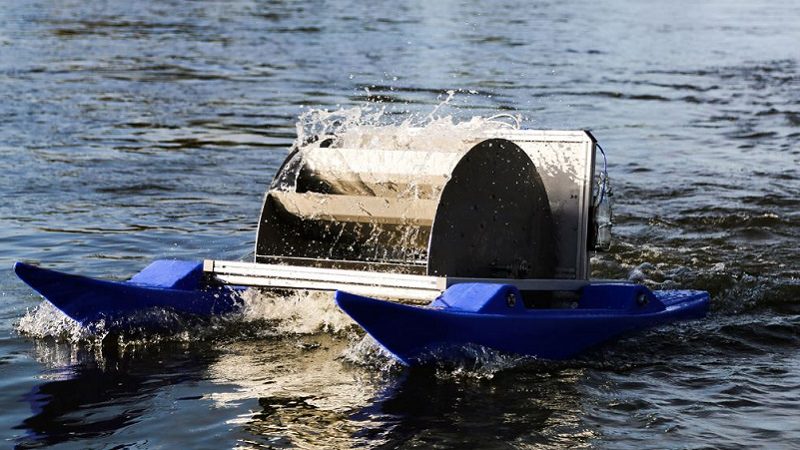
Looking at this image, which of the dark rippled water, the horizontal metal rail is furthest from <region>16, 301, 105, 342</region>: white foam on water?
the horizontal metal rail

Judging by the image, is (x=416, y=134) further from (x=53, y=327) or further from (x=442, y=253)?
(x=53, y=327)

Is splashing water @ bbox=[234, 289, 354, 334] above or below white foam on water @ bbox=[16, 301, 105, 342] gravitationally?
above

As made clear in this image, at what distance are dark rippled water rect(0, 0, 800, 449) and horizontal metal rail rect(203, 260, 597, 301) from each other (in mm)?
496

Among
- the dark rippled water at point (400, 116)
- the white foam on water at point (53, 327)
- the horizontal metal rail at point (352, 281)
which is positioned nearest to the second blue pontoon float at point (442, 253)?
the horizontal metal rail at point (352, 281)

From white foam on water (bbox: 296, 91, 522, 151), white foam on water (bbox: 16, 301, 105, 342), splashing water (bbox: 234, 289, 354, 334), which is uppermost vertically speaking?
white foam on water (bbox: 296, 91, 522, 151)

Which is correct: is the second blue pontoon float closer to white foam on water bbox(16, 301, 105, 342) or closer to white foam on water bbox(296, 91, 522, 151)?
white foam on water bbox(296, 91, 522, 151)

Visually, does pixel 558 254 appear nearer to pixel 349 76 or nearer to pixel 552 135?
pixel 552 135

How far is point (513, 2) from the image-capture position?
174 feet

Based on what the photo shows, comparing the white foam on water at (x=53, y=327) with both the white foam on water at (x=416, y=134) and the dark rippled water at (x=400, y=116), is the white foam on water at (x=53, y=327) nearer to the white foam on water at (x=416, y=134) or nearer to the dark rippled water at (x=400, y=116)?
the dark rippled water at (x=400, y=116)

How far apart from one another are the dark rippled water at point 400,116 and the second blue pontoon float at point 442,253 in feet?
0.95

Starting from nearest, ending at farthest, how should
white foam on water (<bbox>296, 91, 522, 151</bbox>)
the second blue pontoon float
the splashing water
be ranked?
the second blue pontoon float
the splashing water
white foam on water (<bbox>296, 91, 522, 151</bbox>)

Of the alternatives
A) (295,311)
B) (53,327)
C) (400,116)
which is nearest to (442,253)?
(295,311)

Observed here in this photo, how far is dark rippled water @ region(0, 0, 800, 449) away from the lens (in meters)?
9.22

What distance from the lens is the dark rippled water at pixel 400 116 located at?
9.22 m
